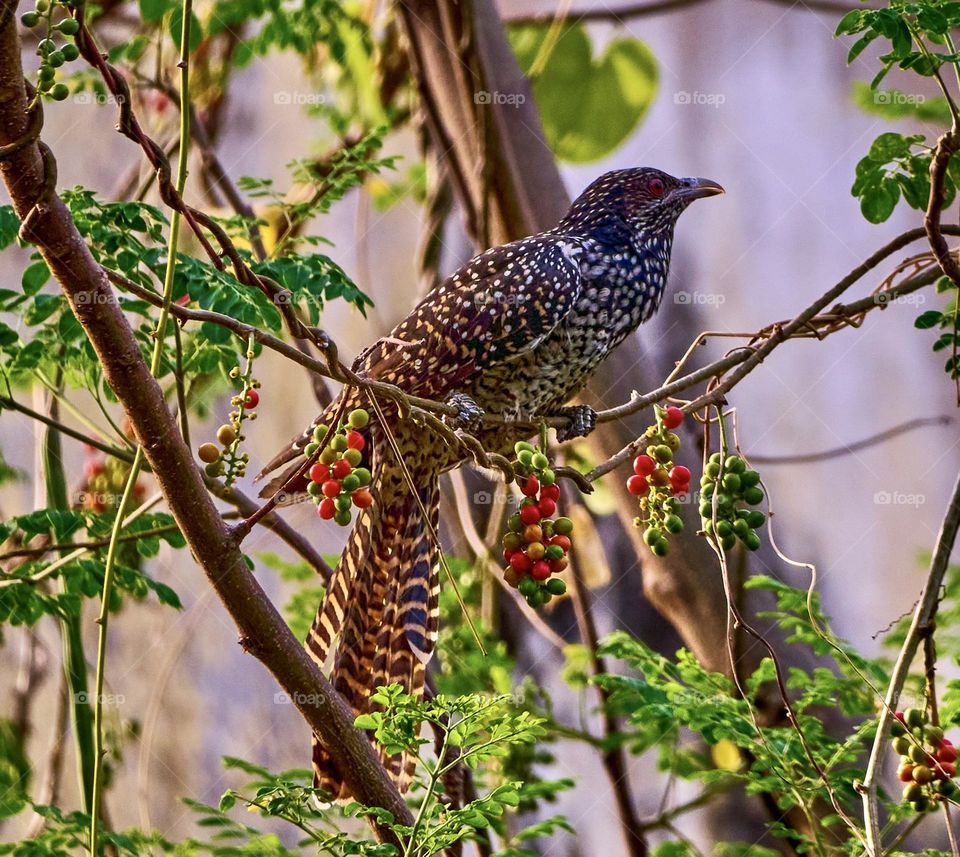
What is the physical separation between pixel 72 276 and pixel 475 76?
1.77 meters

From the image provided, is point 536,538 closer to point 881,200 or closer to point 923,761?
point 923,761

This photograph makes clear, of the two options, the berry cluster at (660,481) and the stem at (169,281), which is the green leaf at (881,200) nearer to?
the berry cluster at (660,481)

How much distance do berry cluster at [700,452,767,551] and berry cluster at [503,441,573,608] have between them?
8.8 inches

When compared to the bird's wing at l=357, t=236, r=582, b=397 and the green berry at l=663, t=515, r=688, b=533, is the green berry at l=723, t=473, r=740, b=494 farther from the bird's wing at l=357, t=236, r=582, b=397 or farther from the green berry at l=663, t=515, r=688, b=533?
the bird's wing at l=357, t=236, r=582, b=397

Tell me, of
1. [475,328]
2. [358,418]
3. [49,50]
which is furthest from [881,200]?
[49,50]

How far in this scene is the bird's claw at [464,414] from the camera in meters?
1.81

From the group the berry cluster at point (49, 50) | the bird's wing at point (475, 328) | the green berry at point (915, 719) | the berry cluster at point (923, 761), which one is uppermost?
the berry cluster at point (49, 50)

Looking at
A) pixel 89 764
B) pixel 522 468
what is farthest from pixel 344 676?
pixel 89 764

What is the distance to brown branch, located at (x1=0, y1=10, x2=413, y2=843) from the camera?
3.74ft

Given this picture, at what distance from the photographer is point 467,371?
6.23 feet

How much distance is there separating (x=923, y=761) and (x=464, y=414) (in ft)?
2.73

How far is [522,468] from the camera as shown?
1544 millimetres

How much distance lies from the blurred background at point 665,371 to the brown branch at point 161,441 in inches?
67.1

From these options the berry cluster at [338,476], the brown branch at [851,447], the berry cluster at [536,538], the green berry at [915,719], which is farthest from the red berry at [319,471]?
the brown branch at [851,447]
